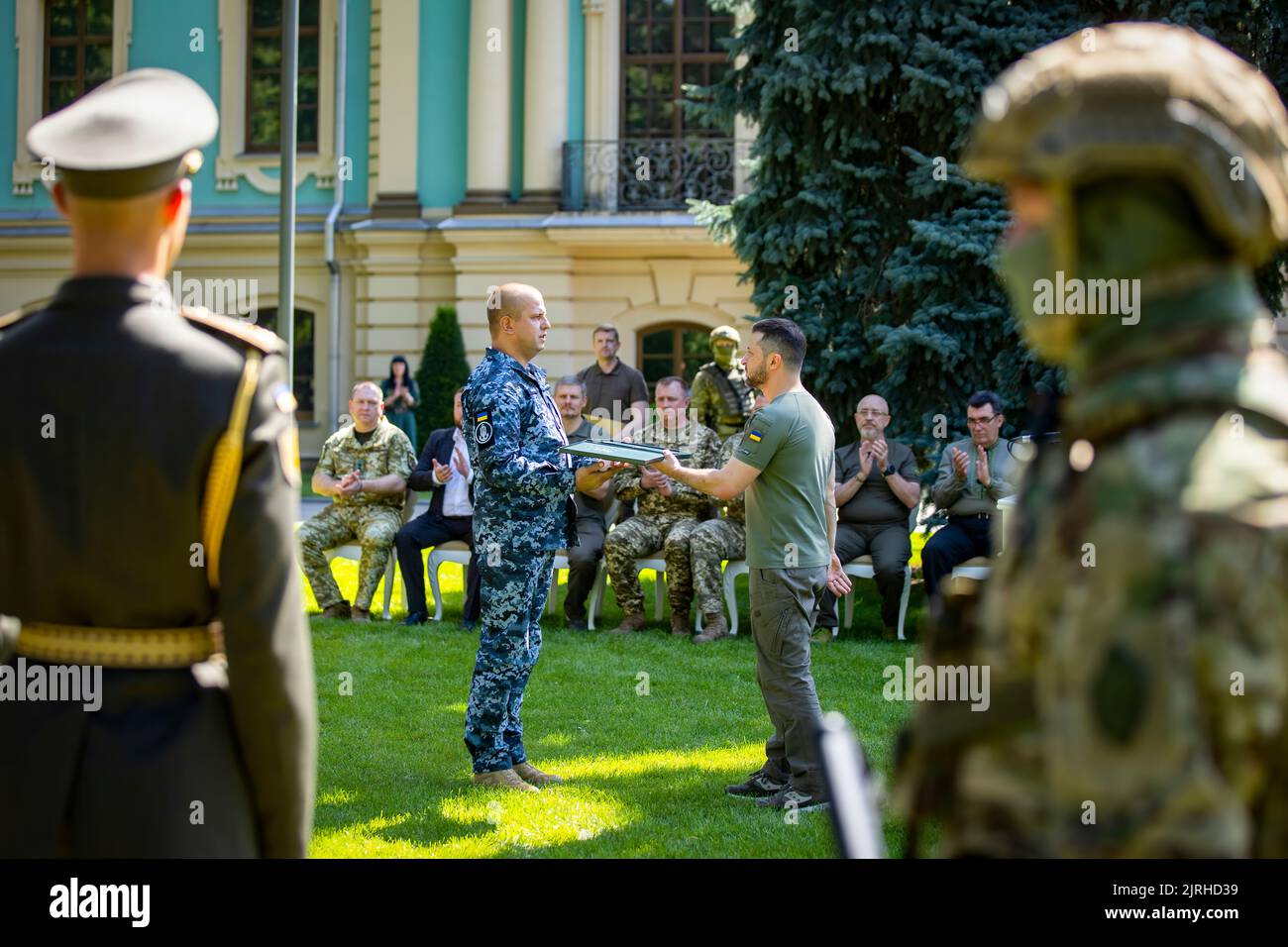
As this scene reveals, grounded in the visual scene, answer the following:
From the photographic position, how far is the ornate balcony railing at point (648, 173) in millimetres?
24359

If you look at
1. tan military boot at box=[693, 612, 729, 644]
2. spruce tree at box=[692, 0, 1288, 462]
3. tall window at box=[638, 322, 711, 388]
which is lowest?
tan military boot at box=[693, 612, 729, 644]

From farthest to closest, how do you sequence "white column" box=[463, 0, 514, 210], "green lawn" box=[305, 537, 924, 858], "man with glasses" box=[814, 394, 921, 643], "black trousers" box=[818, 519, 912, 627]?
"white column" box=[463, 0, 514, 210] → "man with glasses" box=[814, 394, 921, 643] → "black trousers" box=[818, 519, 912, 627] → "green lawn" box=[305, 537, 924, 858]

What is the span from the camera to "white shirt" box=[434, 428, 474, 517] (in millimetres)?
12789

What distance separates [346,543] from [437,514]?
83 cm

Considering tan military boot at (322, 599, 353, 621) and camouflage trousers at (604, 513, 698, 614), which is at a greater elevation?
camouflage trousers at (604, 513, 698, 614)

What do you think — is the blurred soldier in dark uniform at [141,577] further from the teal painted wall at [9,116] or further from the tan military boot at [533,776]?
the teal painted wall at [9,116]

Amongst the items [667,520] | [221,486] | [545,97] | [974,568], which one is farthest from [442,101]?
[221,486]

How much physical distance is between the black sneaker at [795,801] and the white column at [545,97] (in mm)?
18893

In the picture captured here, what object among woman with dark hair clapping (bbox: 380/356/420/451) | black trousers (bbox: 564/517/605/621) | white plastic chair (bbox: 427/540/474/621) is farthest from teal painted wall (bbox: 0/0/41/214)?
black trousers (bbox: 564/517/605/621)

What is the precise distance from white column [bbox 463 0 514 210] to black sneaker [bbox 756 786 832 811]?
63.1 feet

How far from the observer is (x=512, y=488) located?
266 inches

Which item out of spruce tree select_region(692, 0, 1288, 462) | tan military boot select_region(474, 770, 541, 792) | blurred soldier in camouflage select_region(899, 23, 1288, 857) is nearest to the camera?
blurred soldier in camouflage select_region(899, 23, 1288, 857)

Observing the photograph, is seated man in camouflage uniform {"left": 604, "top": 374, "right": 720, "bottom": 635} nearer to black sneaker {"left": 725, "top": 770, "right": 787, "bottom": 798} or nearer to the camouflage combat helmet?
black sneaker {"left": 725, "top": 770, "right": 787, "bottom": 798}

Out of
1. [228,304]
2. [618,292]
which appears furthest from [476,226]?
[228,304]
